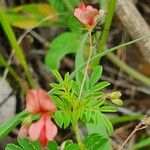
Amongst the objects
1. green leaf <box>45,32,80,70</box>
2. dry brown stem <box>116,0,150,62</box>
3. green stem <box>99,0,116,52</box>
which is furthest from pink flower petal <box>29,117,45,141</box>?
green leaf <box>45,32,80,70</box>

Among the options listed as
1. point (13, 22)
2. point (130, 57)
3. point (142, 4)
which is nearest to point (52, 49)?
point (13, 22)

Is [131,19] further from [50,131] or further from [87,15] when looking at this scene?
[50,131]

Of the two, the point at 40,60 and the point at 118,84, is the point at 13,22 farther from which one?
the point at 118,84

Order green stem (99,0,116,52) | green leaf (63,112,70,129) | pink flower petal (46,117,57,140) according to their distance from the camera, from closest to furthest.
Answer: pink flower petal (46,117,57,140), green leaf (63,112,70,129), green stem (99,0,116,52)

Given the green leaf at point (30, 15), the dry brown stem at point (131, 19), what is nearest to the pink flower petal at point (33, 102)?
the dry brown stem at point (131, 19)

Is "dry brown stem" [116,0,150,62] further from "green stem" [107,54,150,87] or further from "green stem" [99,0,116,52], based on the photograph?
"green stem" [107,54,150,87]

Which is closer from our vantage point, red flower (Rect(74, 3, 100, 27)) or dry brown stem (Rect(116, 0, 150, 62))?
red flower (Rect(74, 3, 100, 27))

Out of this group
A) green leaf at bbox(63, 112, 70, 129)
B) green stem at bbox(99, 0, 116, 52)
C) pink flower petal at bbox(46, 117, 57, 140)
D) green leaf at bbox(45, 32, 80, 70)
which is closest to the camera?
→ pink flower petal at bbox(46, 117, 57, 140)
